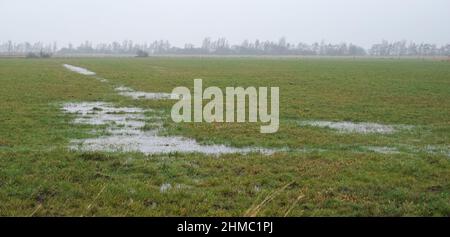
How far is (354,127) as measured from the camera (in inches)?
719

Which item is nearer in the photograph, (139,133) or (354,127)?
(139,133)

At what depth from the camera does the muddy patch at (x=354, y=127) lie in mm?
17359

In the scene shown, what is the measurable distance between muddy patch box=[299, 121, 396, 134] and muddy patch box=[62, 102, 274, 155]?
5188mm

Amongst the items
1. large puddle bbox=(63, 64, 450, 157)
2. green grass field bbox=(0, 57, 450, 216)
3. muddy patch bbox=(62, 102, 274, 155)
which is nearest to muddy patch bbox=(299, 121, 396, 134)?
large puddle bbox=(63, 64, 450, 157)

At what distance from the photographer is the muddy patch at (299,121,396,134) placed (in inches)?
683

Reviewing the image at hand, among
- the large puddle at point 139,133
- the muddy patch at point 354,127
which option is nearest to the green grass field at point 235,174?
the large puddle at point 139,133

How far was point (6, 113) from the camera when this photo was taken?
20.5 metres

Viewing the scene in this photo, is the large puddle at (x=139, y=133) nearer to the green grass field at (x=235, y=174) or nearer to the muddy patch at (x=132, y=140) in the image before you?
the muddy patch at (x=132, y=140)

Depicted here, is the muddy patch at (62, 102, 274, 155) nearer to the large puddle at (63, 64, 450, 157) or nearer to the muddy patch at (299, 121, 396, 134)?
the large puddle at (63, 64, 450, 157)

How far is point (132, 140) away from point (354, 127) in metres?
8.47

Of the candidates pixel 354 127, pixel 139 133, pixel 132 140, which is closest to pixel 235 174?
pixel 132 140

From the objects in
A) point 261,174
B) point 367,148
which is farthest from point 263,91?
point 261,174

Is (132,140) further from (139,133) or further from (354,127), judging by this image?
(354,127)

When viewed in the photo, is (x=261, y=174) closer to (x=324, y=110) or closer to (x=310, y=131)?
(x=310, y=131)
